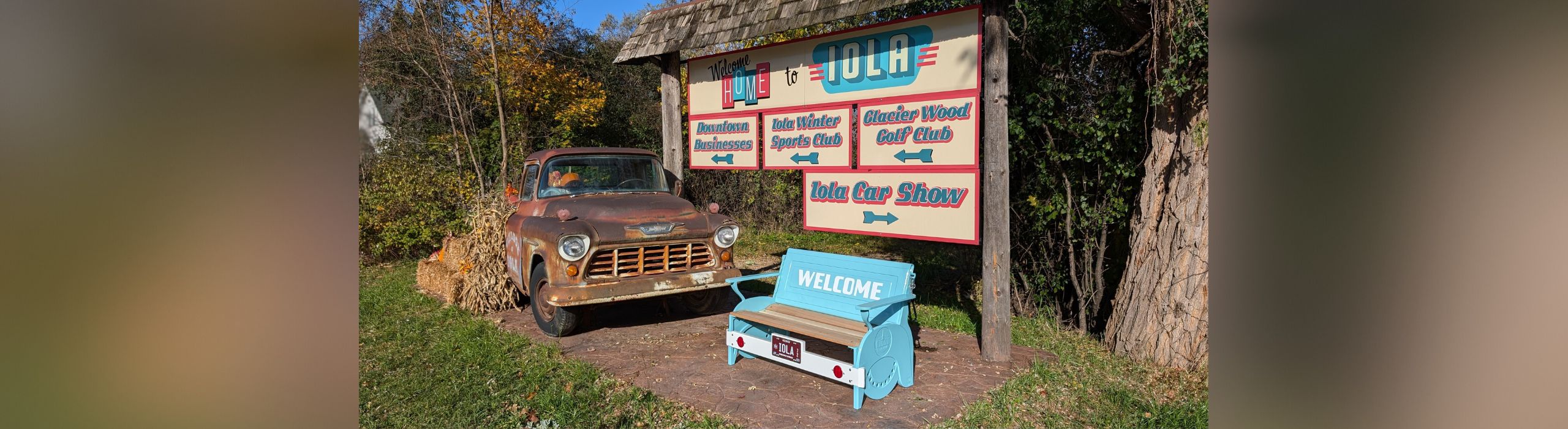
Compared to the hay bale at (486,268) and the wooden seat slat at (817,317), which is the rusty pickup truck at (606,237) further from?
the wooden seat slat at (817,317)

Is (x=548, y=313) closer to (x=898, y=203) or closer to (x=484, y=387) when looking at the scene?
(x=484, y=387)

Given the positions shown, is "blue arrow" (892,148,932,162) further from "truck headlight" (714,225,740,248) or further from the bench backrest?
"truck headlight" (714,225,740,248)

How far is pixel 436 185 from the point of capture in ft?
35.6

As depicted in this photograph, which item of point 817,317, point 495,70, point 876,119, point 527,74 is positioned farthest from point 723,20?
point 527,74

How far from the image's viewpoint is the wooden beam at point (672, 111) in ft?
22.9

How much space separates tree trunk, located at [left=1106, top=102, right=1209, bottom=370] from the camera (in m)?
4.77

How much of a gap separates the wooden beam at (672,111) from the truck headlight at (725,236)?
3.74 feet

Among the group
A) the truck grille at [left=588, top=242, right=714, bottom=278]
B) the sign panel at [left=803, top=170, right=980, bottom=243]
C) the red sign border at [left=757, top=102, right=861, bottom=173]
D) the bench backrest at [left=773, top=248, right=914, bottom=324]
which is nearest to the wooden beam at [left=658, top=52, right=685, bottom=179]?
the red sign border at [left=757, top=102, right=861, bottom=173]

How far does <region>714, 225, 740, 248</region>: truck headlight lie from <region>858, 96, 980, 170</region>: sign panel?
1435 mm

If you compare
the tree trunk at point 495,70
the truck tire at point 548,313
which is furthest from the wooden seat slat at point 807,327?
the tree trunk at point 495,70
